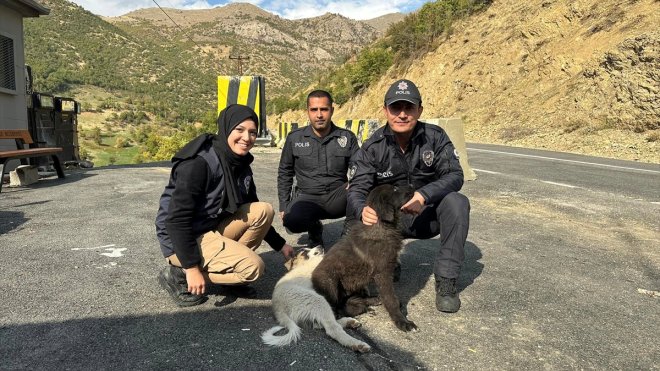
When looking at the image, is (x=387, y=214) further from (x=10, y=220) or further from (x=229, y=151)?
(x=10, y=220)

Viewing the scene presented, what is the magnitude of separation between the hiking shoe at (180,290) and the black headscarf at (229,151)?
0.67m

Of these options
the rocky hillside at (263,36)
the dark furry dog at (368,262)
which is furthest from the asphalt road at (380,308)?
the rocky hillside at (263,36)

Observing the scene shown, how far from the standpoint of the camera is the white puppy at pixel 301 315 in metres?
2.87

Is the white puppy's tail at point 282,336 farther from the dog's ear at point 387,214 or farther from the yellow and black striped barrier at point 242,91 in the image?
the yellow and black striped barrier at point 242,91

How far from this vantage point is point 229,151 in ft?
11.3

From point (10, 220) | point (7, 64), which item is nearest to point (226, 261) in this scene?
point (10, 220)

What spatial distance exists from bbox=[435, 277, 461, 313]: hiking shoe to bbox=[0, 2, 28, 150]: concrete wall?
12.0 metres

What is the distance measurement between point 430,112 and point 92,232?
26.6m

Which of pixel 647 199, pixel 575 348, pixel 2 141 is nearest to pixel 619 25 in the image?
pixel 647 199

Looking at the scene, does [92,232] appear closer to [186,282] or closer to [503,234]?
[186,282]

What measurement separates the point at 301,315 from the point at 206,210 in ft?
3.78

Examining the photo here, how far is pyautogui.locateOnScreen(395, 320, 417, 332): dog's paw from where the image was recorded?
3.12m

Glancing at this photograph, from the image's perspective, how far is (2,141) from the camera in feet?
35.0

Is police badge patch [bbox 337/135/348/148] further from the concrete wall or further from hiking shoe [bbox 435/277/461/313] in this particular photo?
the concrete wall
